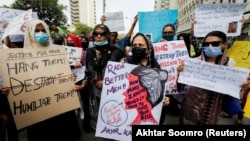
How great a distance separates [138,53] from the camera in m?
2.37

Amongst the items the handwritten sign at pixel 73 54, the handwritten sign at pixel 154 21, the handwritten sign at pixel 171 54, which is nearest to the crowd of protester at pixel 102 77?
the handwritten sign at pixel 171 54

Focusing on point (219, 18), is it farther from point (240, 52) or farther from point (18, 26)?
point (18, 26)

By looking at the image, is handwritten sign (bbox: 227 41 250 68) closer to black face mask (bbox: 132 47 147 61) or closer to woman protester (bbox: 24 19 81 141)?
black face mask (bbox: 132 47 147 61)

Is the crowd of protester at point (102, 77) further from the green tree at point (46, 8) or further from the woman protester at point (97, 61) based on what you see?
the green tree at point (46, 8)

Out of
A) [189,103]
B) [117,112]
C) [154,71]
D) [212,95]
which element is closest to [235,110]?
[212,95]

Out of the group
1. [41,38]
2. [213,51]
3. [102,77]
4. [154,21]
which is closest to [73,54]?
[41,38]

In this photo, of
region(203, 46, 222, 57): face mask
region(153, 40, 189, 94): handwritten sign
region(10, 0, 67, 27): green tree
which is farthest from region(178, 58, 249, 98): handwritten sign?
region(10, 0, 67, 27): green tree

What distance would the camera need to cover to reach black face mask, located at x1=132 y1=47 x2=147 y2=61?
2373 mm

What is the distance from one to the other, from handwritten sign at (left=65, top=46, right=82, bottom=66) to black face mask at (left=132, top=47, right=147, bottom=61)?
1762 mm

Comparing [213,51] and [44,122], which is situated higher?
[213,51]

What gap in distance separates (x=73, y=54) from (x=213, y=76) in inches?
98.9

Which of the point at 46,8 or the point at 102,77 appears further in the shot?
the point at 46,8

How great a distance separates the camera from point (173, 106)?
13.2 ft

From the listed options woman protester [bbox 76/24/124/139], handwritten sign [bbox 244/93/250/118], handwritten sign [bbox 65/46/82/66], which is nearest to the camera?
woman protester [bbox 76/24/124/139]
